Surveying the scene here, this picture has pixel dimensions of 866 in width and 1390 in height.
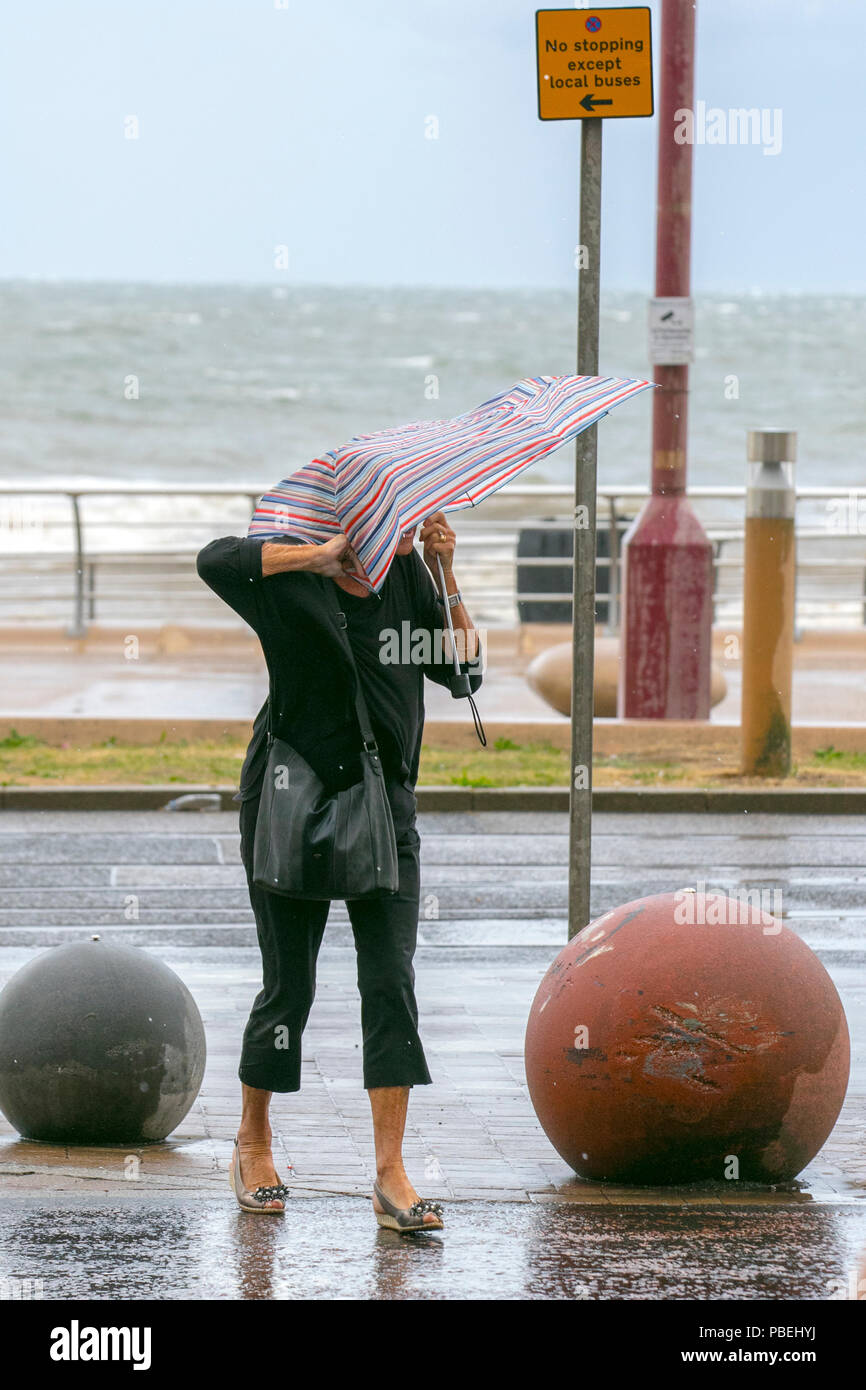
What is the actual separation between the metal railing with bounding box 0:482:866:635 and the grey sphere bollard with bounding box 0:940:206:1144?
9.62 metres

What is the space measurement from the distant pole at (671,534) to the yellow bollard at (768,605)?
1168 mm

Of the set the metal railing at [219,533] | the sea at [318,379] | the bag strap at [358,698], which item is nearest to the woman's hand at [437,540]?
the bag strap at [358,698]

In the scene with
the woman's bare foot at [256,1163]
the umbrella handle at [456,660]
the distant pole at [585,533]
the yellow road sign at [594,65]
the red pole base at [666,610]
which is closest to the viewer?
the woman's bare foot at [256,1163]

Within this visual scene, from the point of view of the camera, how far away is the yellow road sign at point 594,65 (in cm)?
652

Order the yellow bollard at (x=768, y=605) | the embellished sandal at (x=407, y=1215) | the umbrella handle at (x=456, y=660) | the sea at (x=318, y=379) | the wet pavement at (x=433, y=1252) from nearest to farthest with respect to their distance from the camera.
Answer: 1. the wet pavement at (x=433, y=1252)
2. the embellished sandal at (x=407, y=1215)
3. the umbrella handle at (x=456, y=660)
4. the yellow bollard at (x=768, y=605)
5. the sea at (x=318, y=379)

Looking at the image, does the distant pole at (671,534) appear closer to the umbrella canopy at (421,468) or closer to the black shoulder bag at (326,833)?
the umbrella canopy at (421,468)

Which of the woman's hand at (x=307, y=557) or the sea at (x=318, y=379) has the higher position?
the sea at (x=318, y=379)

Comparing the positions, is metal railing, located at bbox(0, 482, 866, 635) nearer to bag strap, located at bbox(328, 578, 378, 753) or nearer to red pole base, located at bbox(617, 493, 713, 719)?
red pole base, located at bbox(617, 493, 713, 719)

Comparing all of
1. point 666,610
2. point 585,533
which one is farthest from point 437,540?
point 666,610

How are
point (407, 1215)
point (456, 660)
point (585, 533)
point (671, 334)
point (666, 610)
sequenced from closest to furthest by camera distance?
1. point (407, 1215)
2. point (456, 660)
3. point (585, 533)
4. point (666, 610)
5. point (671, 334)

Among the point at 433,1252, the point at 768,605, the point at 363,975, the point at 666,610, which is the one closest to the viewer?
the point at 433,1252

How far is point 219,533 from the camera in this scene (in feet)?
118

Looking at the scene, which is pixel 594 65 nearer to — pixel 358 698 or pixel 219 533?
pixel 358 698

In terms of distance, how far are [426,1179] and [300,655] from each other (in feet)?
4.64
